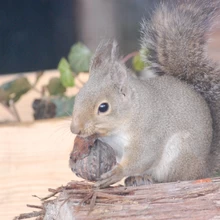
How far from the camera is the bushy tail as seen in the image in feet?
5.33

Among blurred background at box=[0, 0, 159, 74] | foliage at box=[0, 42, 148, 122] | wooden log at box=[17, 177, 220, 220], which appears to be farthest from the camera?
blurred background at box=[0, 0, 159, 74]

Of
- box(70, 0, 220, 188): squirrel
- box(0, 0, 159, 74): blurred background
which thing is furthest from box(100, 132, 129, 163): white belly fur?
box(0, 0, 159, 74): blurred background

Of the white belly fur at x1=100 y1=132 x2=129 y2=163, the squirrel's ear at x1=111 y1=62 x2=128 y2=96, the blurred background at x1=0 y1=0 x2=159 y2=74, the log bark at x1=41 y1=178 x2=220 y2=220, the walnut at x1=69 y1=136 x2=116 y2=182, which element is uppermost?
the blurred background at x1=0 y1=0 x2=159 y2=74

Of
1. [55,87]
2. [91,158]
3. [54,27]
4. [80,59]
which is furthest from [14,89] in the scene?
[91,158]

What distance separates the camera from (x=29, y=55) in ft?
9.57

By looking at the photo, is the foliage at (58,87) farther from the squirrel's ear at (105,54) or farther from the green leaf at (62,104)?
the squirrel's ear at (105,54)

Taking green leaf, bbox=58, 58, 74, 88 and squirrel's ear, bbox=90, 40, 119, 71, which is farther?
green leaf, bbox=58, 58, 74, 88

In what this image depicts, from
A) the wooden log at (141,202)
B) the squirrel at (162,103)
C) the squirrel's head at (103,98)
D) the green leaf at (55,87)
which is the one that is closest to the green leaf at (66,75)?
the green leaf at (55,87)

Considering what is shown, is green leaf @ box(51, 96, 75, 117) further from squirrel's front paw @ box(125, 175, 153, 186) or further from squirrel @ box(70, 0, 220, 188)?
squirrel's front paw @ box(125, 175, 153, 186)

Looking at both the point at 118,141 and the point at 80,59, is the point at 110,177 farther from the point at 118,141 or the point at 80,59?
the point at 80,59

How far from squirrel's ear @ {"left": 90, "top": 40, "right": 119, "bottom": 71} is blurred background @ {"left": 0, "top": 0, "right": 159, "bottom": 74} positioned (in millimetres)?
1373

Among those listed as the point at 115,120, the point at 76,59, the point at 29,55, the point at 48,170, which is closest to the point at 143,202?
the point at 115,120

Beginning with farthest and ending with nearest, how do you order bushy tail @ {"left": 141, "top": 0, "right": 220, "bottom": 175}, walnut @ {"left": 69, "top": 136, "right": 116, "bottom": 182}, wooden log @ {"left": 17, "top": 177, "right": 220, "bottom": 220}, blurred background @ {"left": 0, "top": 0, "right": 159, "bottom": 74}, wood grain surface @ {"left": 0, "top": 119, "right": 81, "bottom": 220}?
blurred background @ {"left": 0, "top": 0, "right": 159, "bottom": 74} < wood grain surface @ {"left": 0, "top": 119, "right": 81, "bottom": 220} < bushy tail @ {"left": 141, "top": 0, "right": 220, "bottom": 175} < walnut @ {"left": 69, "top": 136, "right": 116, "bottom": 182} < wooden log @ {"left": 17, "top": 177, "right": 220, "bottom": 220}

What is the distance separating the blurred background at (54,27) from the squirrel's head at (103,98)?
1.36 meters
